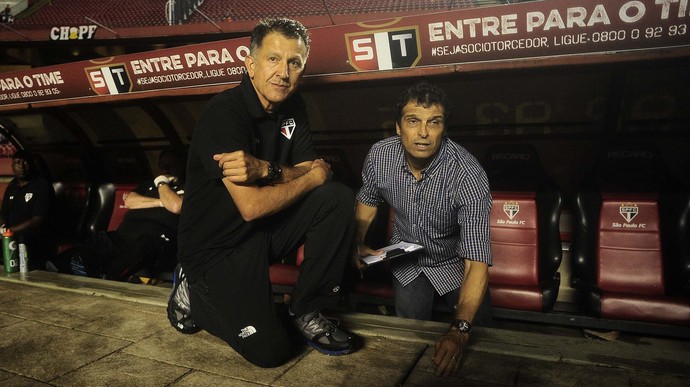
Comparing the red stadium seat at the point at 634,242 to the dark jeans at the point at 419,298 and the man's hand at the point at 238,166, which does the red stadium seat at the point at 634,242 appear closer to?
the dark jeans at the point at 419,298

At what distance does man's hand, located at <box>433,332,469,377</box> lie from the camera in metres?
1.85

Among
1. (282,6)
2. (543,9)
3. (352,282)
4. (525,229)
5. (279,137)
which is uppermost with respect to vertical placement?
(282,6)

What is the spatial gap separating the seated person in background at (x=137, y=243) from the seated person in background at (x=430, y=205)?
2042mm

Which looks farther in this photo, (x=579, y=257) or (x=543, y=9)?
(x=579, y=257)

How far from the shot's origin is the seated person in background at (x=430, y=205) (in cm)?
221

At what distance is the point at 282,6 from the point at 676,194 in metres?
10.5

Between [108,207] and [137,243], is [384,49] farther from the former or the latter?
[108,207]

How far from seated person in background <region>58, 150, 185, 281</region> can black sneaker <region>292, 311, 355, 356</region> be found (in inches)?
86.1

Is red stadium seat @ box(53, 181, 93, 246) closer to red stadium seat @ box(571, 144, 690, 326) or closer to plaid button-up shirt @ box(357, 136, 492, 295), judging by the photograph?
plaid button-up shirt @ box(357, 136, 492, 295)

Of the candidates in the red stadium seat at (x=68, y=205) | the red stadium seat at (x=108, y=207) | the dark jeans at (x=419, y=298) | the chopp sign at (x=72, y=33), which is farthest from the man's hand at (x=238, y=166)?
the chopp sign at (x=72, y=33)

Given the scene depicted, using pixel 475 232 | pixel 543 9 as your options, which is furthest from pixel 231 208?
pixel 543 9

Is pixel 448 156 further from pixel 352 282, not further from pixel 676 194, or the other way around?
pixel 676 194

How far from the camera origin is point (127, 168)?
5934 millimetres

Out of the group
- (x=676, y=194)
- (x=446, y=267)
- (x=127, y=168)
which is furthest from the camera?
(x=127, y=168)
